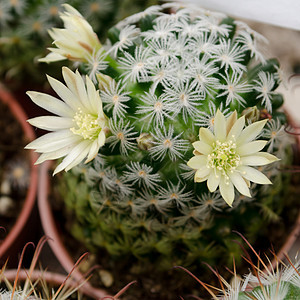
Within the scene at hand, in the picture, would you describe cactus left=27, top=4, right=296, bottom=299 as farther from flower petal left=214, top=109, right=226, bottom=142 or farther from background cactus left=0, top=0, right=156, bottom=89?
background cactus left=0, top=0, right=156, bottom=89

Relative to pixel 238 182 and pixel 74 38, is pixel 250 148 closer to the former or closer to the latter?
pixel 238 182

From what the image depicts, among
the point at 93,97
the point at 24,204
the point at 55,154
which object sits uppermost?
the point at 93,97

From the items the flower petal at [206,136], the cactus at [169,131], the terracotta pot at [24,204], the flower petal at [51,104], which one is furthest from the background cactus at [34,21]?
the flower petal at [206,136]

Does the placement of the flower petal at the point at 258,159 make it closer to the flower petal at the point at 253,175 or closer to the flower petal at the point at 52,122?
the flower petal at the point at 253,175

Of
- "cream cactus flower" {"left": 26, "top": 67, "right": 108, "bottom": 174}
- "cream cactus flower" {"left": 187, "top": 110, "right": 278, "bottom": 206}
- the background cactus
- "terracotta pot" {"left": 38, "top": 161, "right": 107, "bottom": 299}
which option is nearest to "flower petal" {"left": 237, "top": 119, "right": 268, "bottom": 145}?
"cream cactus flower" {"left": 187, "top": 110, "right": 278, "bottom": 206}

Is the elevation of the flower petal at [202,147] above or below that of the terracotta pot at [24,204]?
above

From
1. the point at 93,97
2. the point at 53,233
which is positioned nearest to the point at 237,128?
the point at 93,97
